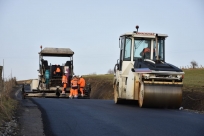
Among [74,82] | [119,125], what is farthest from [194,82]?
[119,125]

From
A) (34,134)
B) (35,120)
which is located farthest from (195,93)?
(34,134)

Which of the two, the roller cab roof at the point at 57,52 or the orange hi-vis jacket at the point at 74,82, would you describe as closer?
the orange hi-vis jacket at the point at 74,82

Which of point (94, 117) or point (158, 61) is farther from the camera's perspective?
point (158, 61)

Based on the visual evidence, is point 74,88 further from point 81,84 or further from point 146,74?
point 146,74

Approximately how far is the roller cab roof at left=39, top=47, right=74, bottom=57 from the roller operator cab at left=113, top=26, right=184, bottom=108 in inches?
505

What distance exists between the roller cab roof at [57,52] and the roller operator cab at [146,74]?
1283 cm

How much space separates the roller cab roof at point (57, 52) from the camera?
3256 centimetres

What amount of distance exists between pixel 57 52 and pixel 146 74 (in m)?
17.1

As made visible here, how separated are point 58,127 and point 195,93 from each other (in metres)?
15.5

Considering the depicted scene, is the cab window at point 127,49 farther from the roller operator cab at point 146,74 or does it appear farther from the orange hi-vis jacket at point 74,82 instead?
the orange hi-vis jacket at point 74,82

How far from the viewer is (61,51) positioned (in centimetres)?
3288

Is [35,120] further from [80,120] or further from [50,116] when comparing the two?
[80,120]

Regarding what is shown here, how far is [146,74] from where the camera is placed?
16422 mm

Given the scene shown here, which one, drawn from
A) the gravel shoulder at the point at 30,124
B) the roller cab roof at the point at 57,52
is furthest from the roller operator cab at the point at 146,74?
the roller cab roof at the point at 57,52
